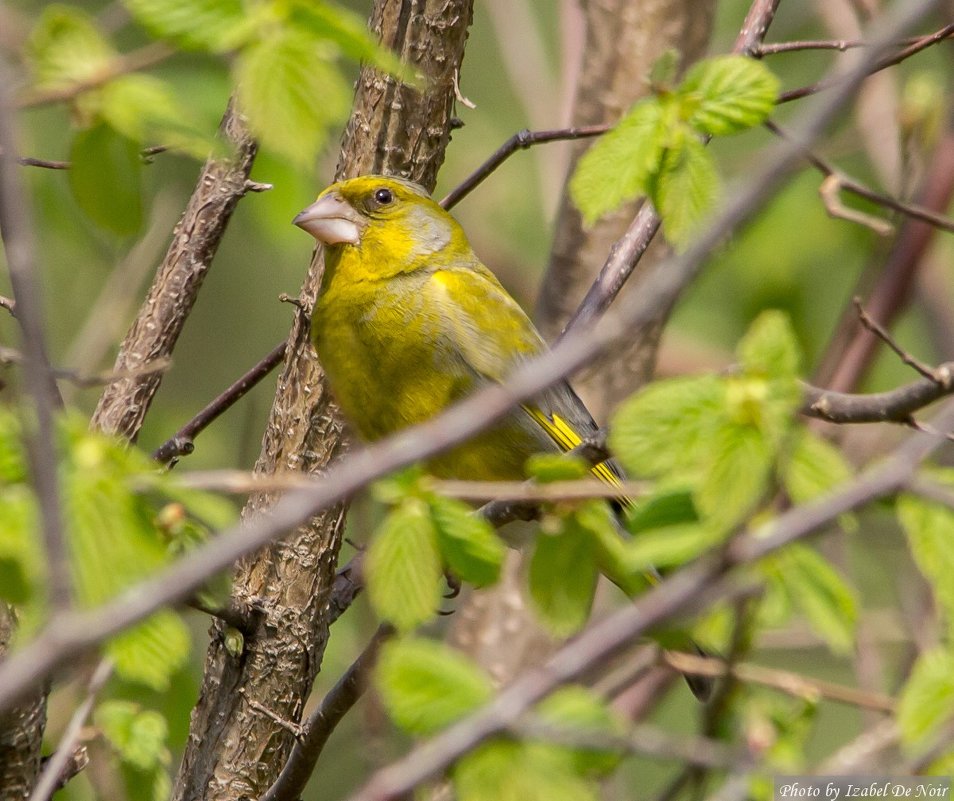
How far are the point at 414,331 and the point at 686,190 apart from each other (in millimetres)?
1843

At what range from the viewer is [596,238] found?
16.6ft

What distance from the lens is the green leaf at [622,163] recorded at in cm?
233

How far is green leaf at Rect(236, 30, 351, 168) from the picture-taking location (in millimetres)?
1750

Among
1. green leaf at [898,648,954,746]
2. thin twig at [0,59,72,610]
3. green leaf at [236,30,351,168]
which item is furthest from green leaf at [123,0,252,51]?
green leaf at [898,648,954,746]

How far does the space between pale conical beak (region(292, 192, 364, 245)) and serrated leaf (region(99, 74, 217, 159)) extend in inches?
90.3

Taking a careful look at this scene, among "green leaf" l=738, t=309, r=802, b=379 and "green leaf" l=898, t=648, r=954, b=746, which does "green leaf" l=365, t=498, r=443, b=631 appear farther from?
"green leaf" l=898, t=648, r=954, b=746

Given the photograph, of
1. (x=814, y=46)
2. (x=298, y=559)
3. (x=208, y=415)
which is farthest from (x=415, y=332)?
(x=814, y=46)

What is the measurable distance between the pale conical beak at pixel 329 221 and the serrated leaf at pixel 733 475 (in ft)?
8.27

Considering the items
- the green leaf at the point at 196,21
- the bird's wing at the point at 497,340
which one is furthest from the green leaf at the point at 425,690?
the bird's wing at the point at 497,340

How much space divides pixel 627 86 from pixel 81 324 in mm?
4483

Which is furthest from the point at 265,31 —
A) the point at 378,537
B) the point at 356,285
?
the point at 356,285

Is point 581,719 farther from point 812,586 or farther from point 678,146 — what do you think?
point 678,146

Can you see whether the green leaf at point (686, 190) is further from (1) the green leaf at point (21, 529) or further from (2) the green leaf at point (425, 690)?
(1) the green leaf at point (21, 529)

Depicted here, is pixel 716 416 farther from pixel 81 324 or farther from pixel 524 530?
pixel 81 324
